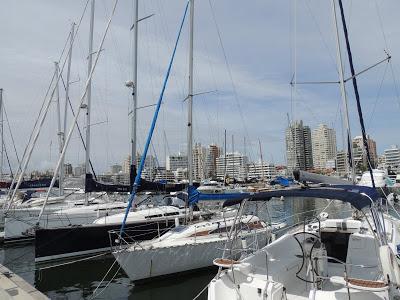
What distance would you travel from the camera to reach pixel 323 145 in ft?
409

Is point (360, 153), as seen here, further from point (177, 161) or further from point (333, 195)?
point (177, 161)

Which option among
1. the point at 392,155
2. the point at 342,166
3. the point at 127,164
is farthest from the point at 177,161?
the point at 392,155

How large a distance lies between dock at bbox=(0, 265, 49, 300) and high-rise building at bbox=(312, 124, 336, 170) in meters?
121

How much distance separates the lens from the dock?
7410 mm

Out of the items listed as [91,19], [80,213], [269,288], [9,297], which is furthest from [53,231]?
[91,19]

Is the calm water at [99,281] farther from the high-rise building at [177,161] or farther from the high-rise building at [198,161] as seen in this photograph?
the high-rise building at [177,161]

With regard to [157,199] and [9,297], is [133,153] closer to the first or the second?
[157,199]

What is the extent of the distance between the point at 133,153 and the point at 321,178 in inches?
454

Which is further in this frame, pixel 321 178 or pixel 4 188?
pixel 4 188

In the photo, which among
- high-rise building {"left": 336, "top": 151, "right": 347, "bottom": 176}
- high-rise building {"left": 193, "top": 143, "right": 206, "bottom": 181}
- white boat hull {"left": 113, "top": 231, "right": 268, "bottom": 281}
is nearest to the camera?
white boat hull {"left": 113, "top": 231, "right": 268, "bottom": 281}

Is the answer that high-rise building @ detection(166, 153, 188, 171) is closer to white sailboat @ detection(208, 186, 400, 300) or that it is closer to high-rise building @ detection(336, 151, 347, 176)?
high-rise building @ detection(336, 151, 347, 176)

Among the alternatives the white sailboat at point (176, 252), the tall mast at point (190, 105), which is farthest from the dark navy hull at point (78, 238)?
the tall mast at point (190, 105)

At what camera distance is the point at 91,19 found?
85.6 feet

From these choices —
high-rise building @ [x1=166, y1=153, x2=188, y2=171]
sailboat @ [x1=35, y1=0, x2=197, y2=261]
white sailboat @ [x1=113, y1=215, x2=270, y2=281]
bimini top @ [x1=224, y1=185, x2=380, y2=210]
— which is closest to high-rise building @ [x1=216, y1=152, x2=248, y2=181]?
high-rise building @ [x1=166, y1=153, x2=188, y2=171]
